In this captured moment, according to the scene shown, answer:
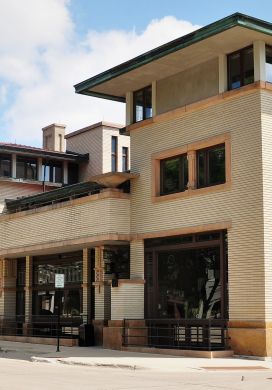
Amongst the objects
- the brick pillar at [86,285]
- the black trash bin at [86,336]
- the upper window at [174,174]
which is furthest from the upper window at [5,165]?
the upper window at [174,174]

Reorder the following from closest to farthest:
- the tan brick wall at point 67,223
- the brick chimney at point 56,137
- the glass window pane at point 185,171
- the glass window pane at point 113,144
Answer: the glass window pane at point 185,171 → the tan brick wall at point 67,223 → the glass window pane at point 113,144 → the brick chimney at point 56,137

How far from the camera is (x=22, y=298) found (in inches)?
1383

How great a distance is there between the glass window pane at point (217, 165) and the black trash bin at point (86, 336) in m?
7.78

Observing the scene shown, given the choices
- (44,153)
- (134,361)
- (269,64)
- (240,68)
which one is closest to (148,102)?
(240,68)

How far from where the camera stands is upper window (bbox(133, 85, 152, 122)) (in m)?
28.2

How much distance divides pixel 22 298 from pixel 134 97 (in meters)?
12.1

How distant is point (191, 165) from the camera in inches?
999

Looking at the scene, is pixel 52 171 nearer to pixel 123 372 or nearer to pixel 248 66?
pixel 248 66

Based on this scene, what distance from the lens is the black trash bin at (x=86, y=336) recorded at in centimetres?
2773

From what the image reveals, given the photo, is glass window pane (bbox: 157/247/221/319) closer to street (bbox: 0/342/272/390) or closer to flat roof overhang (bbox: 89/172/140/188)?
street (bbox: 0/342/272/390)

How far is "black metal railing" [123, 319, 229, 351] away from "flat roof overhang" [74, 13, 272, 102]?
9057 mm

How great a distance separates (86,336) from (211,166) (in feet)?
27.4

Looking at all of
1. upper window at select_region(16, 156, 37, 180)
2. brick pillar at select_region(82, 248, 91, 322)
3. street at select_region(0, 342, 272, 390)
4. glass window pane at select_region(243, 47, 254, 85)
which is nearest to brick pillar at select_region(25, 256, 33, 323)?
brick pillar at select_region(82, 248, 91, 322)

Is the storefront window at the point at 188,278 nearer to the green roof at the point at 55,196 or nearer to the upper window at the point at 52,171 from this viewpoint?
the green roof at the point at 55,196
